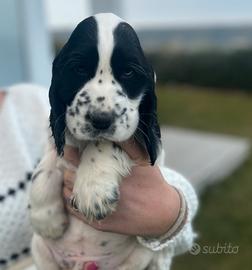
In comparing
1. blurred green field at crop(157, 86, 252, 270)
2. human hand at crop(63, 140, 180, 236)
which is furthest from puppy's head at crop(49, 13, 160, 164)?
blurred green field at crop(157, 86, 252, 270)

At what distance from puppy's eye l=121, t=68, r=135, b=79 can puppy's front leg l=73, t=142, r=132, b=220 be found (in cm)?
11

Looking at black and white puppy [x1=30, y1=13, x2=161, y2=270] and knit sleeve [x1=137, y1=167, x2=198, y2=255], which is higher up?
black and white puppy [x1=30, y1=13, x2=161, y2=270]

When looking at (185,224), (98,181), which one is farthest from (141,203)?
(98,181)

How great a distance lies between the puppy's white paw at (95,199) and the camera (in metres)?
0.77

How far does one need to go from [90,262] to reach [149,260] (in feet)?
0.32

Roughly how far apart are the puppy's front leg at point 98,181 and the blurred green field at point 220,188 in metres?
2.21

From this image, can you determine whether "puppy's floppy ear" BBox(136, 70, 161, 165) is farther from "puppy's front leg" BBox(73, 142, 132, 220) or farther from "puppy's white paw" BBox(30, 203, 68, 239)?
"puppy's white paw" BBox(30, 203, 68, 239)

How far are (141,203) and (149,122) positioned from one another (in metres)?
0.24

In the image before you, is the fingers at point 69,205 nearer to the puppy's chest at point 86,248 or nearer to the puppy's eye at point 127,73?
the puppy's chest at point 86,248

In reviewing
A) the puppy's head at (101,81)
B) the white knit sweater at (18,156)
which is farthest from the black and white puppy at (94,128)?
the white knit sweater at (18,156)

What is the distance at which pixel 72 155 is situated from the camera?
82cm

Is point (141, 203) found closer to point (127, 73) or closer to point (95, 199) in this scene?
point (95, 199)

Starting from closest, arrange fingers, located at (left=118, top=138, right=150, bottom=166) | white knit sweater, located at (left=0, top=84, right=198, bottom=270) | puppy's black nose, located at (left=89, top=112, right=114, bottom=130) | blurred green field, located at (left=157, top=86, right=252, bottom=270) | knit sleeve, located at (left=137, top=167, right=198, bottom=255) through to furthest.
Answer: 1. puppy's black nose, located at (left=89, top=112, right=114, bottom=130)
2. fingers, located at (left=118, top=138, right=150, bottom=166)
3. knit sleeve, located at (left=137, top=167, right=198, bottom=255)
4. white knit sweater, located at (left=0, top=84, right=198, bottom=270)
5. blurred green field, located at (left=157, top=86, right=252, bottom=270)

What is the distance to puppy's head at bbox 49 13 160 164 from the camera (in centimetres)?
69
